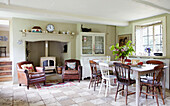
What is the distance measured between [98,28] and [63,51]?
88.7 inches

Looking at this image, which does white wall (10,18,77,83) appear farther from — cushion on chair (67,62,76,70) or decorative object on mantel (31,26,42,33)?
cushion on chair (67,62,76,70)

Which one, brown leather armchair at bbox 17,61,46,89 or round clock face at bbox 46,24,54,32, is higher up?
round clock face at bbox 46,24,54,32

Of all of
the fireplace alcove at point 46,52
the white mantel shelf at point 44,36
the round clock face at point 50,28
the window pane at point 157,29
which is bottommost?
the fireplace alcove at point 46,52

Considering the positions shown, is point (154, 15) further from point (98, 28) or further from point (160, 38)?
point (98, 28)

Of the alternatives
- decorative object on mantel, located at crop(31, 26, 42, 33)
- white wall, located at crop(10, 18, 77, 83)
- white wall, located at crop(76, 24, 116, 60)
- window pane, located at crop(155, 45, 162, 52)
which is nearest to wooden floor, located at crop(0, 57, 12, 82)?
white wall, located at crop(10, 18, 77, 83)

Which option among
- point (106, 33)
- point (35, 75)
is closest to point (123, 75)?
point (35, 75)

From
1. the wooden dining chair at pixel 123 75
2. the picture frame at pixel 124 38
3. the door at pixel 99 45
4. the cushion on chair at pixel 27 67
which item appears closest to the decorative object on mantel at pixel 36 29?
the cushion on chair at pixel 27 67

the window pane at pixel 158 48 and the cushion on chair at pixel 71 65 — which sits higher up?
the window pane at pixel 158 48

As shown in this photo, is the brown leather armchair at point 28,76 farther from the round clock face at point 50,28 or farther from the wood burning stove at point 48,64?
the round clock face at point 50,28

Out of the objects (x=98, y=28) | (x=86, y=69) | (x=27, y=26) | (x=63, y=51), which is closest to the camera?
(x=27, y=26)

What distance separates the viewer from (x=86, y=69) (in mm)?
5902

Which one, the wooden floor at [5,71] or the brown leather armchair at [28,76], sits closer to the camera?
the brown leather armchair at [28,76]

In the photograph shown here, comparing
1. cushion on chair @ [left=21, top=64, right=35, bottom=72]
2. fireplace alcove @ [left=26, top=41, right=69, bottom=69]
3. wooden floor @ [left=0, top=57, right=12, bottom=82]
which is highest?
fireplace alcove @ [left=26, top=41, right=69, bottom=69]

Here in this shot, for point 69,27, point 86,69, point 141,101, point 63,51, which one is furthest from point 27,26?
point 141,101
